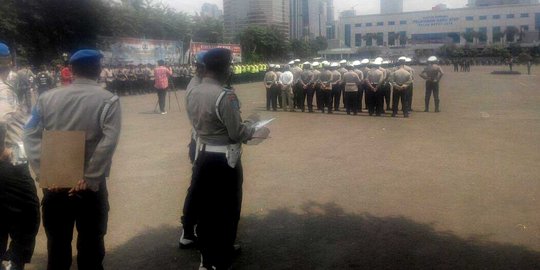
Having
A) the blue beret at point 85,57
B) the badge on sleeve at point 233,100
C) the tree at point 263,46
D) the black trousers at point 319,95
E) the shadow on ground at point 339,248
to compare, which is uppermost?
the tree at point 263,46

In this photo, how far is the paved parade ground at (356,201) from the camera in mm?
4676

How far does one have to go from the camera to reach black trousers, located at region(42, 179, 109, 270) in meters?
3.38

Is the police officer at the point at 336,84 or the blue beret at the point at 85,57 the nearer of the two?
the blue beret at the point at 85,57

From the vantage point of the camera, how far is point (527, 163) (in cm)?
827

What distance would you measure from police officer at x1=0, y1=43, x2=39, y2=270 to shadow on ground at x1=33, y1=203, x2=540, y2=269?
Answer: 78 centimetres

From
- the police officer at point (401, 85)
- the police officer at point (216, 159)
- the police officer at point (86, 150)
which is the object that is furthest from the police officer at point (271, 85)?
the police officer at point (86, 150)

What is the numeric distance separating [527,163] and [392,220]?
156 inches

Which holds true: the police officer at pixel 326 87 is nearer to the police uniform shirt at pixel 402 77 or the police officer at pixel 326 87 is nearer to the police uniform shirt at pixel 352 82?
the police uniform shirt at pixel 352 82

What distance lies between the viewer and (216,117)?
3.97 m

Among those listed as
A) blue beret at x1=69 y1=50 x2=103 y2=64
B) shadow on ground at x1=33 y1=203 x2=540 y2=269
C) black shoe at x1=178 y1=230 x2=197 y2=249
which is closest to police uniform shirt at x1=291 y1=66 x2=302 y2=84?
shadow on ground at x1=33 y1=203 x2=540 y2=269

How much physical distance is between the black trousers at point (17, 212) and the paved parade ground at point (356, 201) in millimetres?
507

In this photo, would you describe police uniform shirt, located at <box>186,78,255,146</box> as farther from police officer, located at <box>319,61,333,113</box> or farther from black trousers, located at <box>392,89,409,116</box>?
police officer, located at <box>319,61,333,113</box>

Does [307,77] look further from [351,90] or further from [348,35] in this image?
[348,35]

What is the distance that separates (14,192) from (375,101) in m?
13.0
